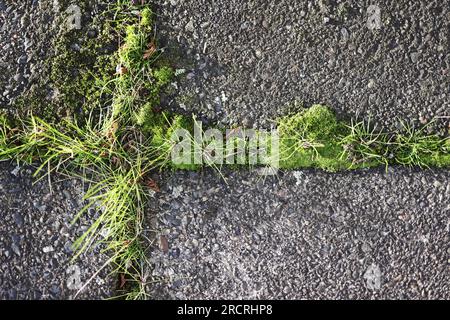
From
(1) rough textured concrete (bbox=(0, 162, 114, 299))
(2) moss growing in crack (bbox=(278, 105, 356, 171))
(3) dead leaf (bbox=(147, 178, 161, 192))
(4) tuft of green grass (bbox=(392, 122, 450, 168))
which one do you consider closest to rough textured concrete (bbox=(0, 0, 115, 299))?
(1) rough textured concrete (bbox=(0, 162, 114, 299))

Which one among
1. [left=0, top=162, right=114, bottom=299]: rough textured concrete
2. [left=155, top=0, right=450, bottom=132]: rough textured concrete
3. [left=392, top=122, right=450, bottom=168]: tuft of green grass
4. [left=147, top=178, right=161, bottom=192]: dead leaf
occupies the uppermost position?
[left=155, top=0, right=450, bottom=132]: rough textured concrete

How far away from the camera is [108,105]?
2053 mm

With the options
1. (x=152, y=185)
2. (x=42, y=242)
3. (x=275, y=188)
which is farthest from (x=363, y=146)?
(x=42, y=242)

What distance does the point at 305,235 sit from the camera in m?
2.04

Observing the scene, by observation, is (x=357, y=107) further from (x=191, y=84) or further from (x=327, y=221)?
(x=191, y=84)

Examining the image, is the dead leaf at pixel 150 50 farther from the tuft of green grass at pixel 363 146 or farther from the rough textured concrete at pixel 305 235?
the tuft of green grass at pixel 363 146

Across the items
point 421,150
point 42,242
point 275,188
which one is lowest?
point 42,242

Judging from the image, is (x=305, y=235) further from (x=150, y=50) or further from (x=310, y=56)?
(x=150, y=50)

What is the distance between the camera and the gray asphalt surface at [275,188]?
6.66 ft

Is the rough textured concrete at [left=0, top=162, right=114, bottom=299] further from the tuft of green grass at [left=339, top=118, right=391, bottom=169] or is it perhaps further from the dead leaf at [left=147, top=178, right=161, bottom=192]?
the tuft of green grass at [left=339, top=118, right=391, bottom=169]

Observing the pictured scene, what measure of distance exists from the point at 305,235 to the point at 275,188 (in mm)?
210

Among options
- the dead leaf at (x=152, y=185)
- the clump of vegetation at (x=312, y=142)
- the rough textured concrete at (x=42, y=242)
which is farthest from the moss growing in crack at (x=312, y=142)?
the rough textured concrete at (x=42, y=242)

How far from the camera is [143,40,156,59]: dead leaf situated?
6.69 ft
